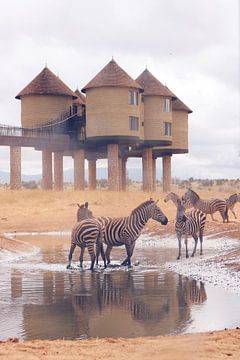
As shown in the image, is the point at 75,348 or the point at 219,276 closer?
the point at 75,348

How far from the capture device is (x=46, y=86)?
5797 centimetres

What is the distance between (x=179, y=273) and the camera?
17266 millimetres

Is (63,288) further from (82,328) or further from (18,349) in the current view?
(18,349)

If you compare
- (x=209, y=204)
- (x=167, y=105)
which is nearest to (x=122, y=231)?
(x=209, y=204)

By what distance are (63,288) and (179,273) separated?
12.8 ft

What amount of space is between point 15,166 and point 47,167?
4974 millimetres

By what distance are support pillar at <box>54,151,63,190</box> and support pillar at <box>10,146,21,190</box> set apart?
22.3 ft

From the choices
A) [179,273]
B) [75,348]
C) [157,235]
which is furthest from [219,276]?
[157,235]

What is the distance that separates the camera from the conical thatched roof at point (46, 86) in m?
57.4

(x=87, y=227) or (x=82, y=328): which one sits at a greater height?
(x=87, y=227)

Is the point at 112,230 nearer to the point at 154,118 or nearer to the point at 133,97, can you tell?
the point at 133,97

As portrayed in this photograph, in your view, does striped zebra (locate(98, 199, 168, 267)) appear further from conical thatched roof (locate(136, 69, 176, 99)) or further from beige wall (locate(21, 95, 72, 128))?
conical thatched roof (locate(136, 69, 176, 99))

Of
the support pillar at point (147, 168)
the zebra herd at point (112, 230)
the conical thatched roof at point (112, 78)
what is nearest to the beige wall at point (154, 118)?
the support pillar at point (147, 168)

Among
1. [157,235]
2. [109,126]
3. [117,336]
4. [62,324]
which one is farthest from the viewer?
[109,126]
